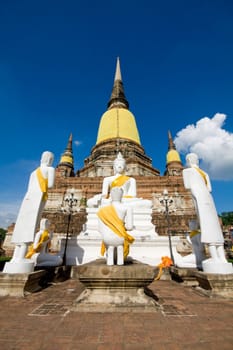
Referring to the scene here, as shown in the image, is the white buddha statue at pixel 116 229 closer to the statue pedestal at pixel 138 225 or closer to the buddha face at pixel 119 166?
the statue pedestal at pixel 138 225

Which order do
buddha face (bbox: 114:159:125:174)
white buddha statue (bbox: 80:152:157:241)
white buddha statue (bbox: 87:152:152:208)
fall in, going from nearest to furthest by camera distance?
white buddha statue (bbox: 80:152:157:241) < white buddha statue (bbox: 87:152:152:208) < buddha face (bbox: 114:159:125:174)

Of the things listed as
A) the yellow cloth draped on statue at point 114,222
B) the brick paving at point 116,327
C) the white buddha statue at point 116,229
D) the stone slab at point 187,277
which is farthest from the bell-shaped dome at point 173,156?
the yellow cloth draped on statue at point 114,222

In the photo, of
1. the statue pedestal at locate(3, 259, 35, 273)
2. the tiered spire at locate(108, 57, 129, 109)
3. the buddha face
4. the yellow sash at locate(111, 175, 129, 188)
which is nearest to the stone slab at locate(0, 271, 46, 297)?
the statue pedestal at locate(3, 259, 35, 273)

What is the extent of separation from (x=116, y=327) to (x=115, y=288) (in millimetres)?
713

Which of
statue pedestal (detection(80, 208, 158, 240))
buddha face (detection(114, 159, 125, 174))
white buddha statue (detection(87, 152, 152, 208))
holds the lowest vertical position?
statue pedestal (detection(80, 208, 158, 240))

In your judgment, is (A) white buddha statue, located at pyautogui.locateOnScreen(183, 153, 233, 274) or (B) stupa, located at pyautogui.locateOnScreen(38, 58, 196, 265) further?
(B) stupa, located at pyautogui.locateOnScreen(38, 58, 196, 265)

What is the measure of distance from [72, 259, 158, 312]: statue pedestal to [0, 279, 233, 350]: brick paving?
13 cm

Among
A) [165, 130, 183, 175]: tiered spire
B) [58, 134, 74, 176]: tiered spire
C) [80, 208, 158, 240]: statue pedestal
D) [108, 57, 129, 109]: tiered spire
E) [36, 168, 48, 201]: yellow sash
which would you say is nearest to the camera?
[36, 168, 48, 201]: yellow sash

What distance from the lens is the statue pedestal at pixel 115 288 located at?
316 cm

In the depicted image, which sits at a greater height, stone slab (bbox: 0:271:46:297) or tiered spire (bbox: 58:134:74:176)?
tiered spire (bbox: 58:134:74:176)

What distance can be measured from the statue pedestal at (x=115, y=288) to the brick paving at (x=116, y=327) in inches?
4.9

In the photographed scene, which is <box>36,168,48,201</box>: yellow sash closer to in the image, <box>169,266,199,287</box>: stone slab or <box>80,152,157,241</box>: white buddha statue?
<box>80,152,157,241</box>: white buddha statue

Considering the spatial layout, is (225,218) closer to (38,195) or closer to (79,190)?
(79,190)

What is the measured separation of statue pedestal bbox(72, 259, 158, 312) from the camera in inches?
124
